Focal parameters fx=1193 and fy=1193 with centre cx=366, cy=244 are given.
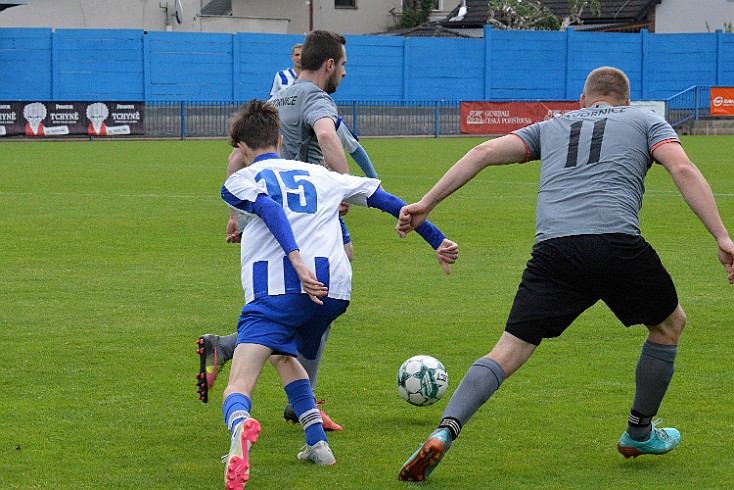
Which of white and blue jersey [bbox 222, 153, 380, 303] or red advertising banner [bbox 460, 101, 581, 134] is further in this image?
red advertising banner [bbox 460, 101, 581, 134]

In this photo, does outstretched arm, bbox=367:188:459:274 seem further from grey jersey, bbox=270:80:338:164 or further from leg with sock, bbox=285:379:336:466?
grey jersey, bbox=270:80:338:164

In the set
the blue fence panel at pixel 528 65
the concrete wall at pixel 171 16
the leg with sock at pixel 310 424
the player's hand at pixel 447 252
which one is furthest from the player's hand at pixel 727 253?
the concrete wall at pixel 171 16

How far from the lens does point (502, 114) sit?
39.6 meters

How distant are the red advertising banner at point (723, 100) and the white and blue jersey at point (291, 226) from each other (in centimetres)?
3804

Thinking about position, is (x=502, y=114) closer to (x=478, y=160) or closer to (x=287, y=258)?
(x=478, y=160)

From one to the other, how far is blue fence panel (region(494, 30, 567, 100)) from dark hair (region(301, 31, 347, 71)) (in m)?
37.8

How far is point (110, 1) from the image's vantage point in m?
48.3

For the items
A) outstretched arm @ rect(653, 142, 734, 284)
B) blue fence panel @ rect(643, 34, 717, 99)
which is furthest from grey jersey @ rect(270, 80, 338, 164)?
blue fence panel @ rect(643, 34, 717, 99)

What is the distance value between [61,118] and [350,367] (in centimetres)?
2829

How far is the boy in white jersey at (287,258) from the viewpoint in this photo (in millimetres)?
4805

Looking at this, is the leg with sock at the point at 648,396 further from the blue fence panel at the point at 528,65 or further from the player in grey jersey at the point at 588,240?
the blue fence panel at the point at 528,65

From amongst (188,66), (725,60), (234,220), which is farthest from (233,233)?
(725,60)

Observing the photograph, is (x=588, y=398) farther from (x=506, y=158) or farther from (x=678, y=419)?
(x=506, y=158)

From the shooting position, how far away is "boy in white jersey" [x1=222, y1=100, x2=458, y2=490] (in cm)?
480
